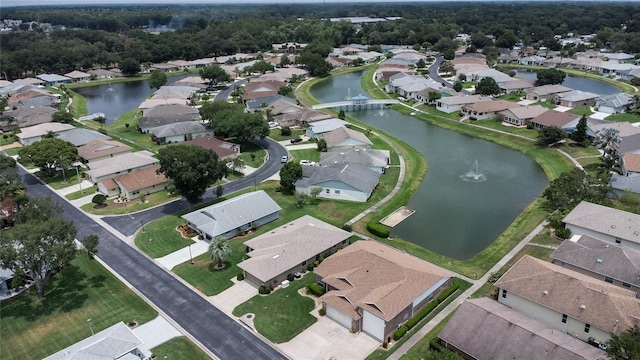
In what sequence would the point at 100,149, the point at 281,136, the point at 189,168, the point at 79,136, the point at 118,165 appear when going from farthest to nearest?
the point at 281,136 → the point at 79,136 → the point at 100,149 → the point at 118,165 → the point at 189,168

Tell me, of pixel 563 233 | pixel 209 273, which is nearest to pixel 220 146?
pixel 209 273

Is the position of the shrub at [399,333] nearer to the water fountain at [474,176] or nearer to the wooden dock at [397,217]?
the wooden dock at [397,217]

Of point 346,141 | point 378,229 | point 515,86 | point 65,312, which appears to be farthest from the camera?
point 515,86

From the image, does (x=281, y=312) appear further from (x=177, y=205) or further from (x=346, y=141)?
(x=346, y=141)

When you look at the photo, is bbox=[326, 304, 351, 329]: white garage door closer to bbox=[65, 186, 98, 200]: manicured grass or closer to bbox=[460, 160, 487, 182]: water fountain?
bbox=[460, 160, 487, 182]: water fountain

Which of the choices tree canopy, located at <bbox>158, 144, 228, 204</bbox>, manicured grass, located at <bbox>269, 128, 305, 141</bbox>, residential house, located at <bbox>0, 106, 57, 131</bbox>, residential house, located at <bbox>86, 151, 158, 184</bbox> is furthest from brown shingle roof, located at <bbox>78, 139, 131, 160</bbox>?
manicured grass, located at <bbox>269, 128, 305, 141</bbox>

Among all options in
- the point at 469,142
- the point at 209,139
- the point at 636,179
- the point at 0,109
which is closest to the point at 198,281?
the point at 209,139
